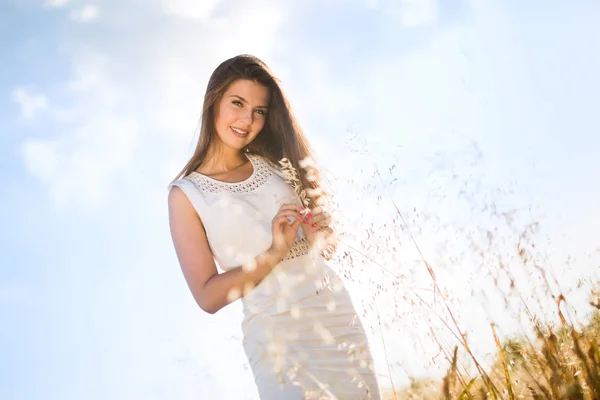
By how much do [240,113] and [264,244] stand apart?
741 millimetres

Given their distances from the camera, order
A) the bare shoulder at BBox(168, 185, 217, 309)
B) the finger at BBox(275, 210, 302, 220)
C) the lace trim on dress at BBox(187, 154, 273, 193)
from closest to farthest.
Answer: the finger at BBox(275, 210, 302, 220) → the bare shoulder at BBox(168, 185, 217, 309) → the lace trim on dress at BBox(187, 154, 273, 193)

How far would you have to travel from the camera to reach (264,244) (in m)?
2.81

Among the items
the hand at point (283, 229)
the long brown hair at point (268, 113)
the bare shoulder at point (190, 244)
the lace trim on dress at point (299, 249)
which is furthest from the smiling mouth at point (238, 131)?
the hand at point (283, 229)

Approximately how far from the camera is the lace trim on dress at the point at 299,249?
270cm

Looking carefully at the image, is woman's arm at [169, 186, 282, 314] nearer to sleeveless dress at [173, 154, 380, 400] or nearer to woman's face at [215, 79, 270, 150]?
sleeveless dress at [173, 154, 380, 400]

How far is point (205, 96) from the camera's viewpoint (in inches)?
125

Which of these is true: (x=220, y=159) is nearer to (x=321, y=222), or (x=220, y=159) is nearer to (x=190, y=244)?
(x=190, y=244)

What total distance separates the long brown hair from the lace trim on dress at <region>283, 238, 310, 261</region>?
446 millimetres

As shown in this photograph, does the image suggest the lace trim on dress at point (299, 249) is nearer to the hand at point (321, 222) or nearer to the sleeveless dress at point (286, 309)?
the sleeveless dress at point (286, 309)

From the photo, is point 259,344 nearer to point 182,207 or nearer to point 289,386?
point 289,386

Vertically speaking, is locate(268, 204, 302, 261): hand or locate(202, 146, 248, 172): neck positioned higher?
locate(202, 146, 248, 172): neck

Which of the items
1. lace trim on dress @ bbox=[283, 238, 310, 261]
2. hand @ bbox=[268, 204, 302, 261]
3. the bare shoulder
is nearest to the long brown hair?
the bare shoulder

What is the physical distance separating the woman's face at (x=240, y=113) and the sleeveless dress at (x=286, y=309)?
0.26m

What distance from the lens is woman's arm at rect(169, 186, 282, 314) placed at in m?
2.43
